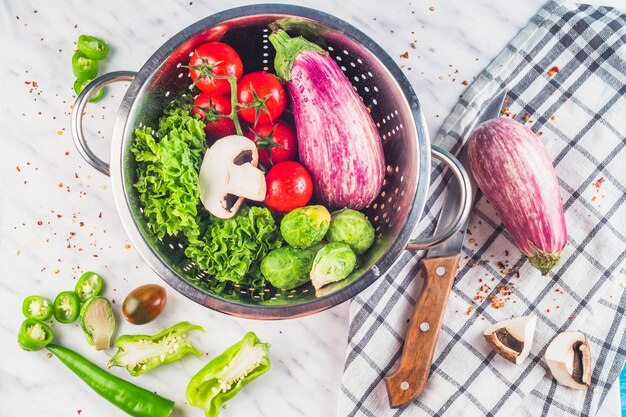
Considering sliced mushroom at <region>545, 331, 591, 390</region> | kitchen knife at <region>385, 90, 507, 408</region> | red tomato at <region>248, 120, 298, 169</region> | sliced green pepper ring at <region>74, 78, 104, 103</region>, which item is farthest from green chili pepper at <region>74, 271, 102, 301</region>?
sliced mushroom at <region>545, 331, 591, 390</region>

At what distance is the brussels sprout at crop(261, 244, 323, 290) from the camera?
1563 millimetres

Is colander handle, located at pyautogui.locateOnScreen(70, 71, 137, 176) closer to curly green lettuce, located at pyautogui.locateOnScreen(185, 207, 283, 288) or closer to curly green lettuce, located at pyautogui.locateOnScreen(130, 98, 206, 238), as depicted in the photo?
curly green lettuce, located at pyautogui.locateOnScreen(130, 98, 206, 238)

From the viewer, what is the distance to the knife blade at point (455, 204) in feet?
5.71

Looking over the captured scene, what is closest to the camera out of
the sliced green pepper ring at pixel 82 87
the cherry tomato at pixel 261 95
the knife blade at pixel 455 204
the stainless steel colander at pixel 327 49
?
the stainless steel colander at pixel 327 49

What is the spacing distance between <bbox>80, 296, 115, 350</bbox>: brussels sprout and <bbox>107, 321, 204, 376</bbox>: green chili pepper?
0.15ft

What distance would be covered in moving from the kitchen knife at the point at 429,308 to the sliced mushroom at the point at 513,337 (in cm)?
16

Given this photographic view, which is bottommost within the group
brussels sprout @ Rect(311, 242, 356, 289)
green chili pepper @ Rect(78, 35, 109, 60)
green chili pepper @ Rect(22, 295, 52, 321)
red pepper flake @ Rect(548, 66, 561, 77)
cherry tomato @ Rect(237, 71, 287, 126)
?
green chili pepper @ Rect(22, 295, 52, 321)

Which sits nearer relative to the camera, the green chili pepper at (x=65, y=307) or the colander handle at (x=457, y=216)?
the colander handle at (x=457, y=216)

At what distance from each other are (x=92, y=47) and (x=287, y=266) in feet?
2.87

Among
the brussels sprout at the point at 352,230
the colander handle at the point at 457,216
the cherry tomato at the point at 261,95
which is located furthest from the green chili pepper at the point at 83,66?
the colander handle at the point at 457,216

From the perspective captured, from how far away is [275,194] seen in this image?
1.60 m

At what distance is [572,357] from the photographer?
69.9 inches

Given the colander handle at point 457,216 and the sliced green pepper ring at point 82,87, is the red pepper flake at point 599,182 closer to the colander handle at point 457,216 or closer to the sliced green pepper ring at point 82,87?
the colander handle at point 457,216

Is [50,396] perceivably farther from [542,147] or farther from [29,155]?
[542,147]
